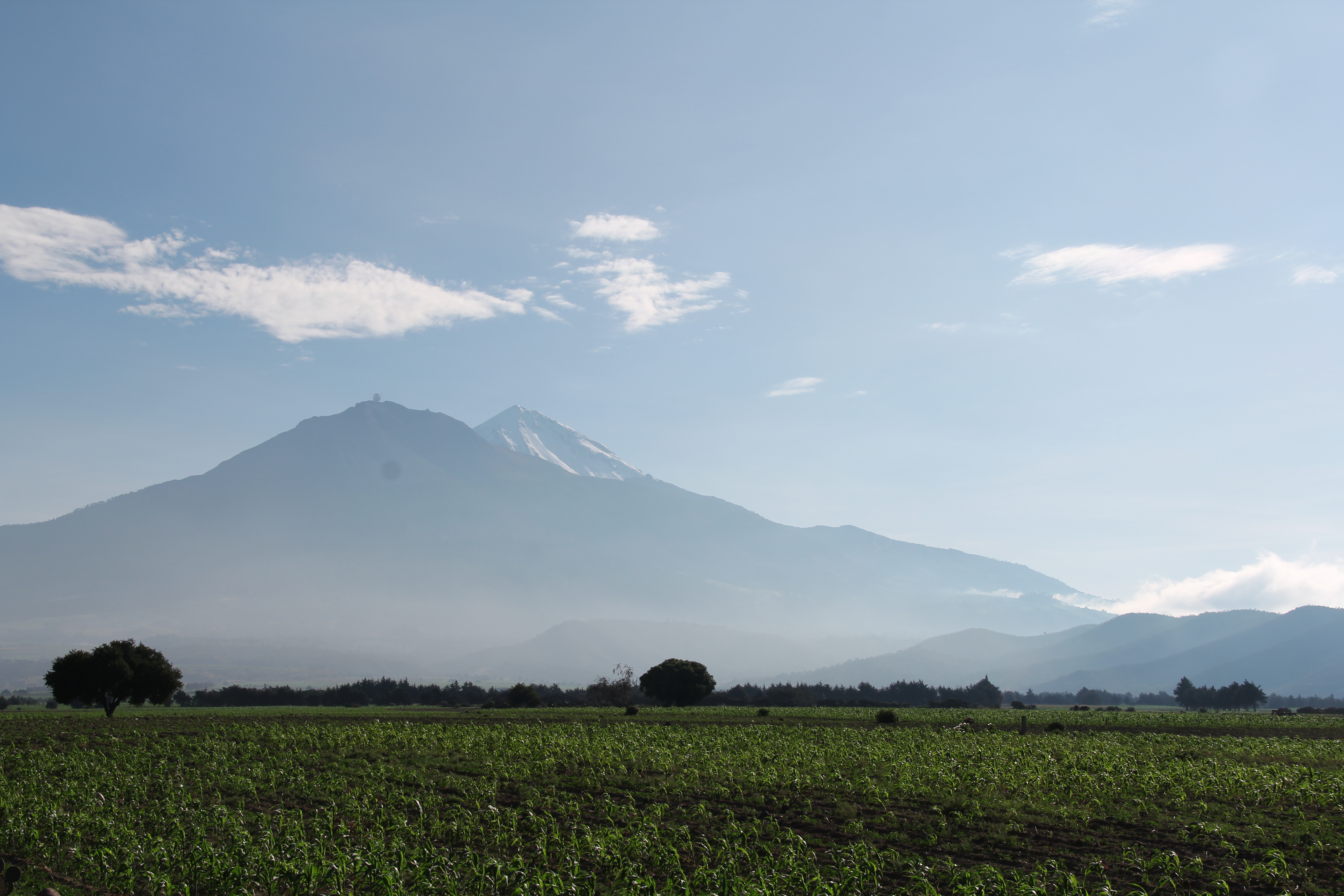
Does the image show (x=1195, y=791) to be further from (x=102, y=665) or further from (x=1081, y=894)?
(x=102, y=665)

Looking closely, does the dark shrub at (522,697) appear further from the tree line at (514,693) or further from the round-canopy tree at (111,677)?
the round-canopy tree at (111,677)

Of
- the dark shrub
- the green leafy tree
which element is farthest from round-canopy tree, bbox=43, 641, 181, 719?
the green leafy tree

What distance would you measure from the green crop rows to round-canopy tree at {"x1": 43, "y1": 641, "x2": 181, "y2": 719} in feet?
63.2

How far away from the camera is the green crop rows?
15.1m

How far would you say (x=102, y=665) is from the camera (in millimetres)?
57250

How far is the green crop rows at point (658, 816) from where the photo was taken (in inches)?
593

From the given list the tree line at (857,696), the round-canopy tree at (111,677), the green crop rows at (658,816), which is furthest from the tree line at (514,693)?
the green crop rows at (658,816)

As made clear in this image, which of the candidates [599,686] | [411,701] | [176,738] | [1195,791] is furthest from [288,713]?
[1195,791]

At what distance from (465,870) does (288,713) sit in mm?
62566

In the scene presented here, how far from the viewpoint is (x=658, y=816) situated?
20.5m

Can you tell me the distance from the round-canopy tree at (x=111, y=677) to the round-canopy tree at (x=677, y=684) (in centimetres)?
4743

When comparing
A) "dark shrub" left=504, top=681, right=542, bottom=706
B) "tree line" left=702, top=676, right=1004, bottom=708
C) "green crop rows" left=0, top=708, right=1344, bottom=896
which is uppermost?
"green crop rows" left=0, top=708, right=1344, bottom=896

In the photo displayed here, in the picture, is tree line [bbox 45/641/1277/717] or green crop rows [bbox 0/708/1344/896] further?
tree line [bbox 45/641/1277/717]

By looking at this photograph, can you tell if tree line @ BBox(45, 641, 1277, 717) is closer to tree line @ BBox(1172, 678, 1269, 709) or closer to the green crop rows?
tree line @ BBox(1172, 678, 1269, 709)
